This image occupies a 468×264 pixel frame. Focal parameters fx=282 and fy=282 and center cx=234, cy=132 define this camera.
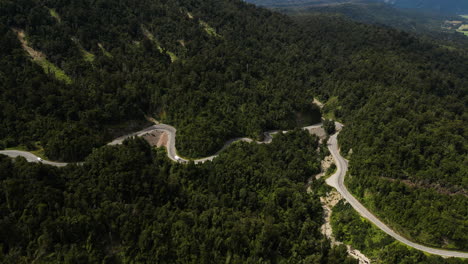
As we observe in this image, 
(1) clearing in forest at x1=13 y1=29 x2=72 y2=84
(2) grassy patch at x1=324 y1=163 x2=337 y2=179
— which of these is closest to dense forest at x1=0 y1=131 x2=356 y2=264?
(2) grassy patch at x1=324 y1=163 x2=337 y2=179

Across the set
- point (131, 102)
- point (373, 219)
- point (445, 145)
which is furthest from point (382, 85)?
point (131, 102)

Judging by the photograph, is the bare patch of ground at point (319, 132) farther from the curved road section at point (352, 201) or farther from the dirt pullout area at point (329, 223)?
the dirt pullout area at point (329, 223)

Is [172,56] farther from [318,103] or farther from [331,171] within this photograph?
[331,171]

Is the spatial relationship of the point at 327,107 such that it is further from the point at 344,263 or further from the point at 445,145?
the point at 344,263

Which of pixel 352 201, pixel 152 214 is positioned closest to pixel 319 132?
A: pixel 352 201

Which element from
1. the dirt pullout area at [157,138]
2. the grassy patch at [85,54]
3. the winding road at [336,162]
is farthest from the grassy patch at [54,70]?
the dirt pullout area at [157,138]

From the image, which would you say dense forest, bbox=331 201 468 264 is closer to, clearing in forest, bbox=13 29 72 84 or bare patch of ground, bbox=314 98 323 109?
bare patch of ground, bbox=314 98 323 109
